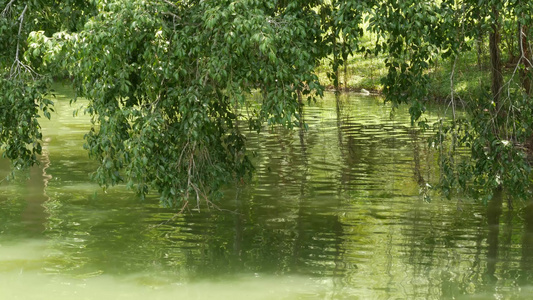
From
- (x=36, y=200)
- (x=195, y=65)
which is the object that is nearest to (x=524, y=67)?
(x=195, y=65)

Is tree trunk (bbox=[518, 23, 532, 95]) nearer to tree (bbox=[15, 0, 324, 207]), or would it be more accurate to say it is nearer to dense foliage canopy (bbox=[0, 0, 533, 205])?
dense foliage canopy (bbox=[0, 0, 533, 205])

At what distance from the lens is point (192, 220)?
12.1 metres

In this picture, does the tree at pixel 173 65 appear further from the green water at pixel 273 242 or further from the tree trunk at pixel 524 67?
the tree trunk at pixel 524 67

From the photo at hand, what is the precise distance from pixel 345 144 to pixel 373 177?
4.49 meters

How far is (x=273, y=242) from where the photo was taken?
10828 millimetres

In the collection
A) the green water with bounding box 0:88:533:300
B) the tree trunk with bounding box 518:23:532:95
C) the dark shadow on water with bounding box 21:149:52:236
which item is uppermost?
the tree trunk with bounding box 518:23:532:95

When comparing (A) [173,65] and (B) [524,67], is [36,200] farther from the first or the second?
(B) [524,67]

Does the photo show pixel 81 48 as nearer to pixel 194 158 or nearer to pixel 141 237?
pixel 194 158

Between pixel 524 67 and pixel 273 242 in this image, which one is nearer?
pixel 524 67

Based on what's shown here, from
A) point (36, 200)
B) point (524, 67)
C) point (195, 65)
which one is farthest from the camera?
point (36, 200)

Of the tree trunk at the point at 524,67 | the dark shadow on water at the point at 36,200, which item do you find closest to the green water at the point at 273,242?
the dark shadow on water at the point at 36,200

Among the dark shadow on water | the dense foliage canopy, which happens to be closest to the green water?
the dark shadow on water

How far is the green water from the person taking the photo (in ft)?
29.3

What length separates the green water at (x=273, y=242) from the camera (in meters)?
8.93
